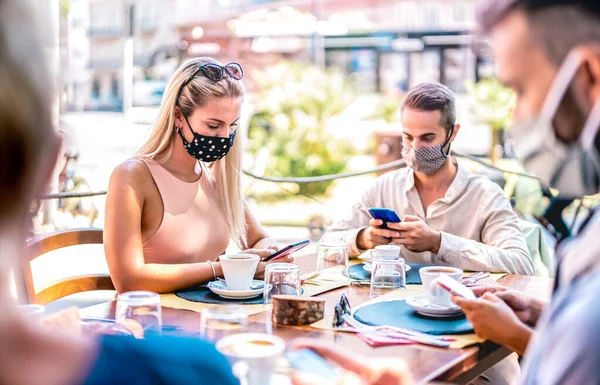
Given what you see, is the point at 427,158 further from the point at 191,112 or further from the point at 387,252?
the point at 191,112

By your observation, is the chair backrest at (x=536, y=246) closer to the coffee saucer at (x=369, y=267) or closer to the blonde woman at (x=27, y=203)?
the coffee saucer at (x=369, y=267)

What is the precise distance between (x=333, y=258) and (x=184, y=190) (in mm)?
607

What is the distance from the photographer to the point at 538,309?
205cm

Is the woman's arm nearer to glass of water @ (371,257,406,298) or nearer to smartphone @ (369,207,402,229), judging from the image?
glass of water @ (371,257,406,298)

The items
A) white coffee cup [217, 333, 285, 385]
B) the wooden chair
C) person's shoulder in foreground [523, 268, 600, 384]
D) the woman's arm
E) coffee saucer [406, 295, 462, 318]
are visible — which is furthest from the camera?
the wooden chair

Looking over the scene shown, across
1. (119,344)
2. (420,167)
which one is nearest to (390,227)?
(420,167)

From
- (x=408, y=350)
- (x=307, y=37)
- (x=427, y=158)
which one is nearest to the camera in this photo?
(x=408, y=350)

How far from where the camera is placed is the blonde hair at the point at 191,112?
2.76 m

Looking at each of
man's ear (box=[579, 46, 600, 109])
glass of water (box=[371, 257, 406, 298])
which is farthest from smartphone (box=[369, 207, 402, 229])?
man's ear (box=[579, 46, 600, 109])

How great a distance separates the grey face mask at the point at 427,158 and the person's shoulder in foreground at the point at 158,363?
88.0 inches

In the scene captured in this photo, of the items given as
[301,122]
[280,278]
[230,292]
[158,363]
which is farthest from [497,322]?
[301,122]

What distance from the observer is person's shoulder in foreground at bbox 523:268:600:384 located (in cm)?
103

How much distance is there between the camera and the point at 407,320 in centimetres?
212

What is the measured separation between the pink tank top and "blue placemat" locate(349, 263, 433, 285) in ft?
1.71
